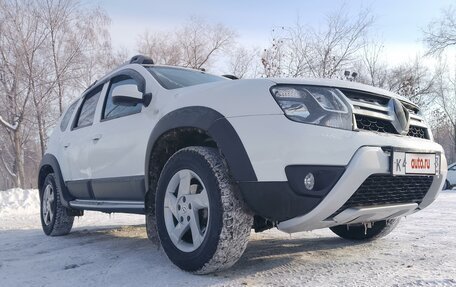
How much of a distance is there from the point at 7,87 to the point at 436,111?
3244cm

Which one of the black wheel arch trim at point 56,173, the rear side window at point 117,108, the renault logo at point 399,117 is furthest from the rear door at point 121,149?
the renault logo at point 399,117

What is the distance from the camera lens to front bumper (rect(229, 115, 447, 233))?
2.83 metres

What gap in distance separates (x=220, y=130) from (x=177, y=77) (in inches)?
57.2

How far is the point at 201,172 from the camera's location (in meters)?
3.12

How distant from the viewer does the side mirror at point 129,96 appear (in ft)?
12.5

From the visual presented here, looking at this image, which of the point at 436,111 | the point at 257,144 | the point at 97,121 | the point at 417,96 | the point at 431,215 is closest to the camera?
the point at 257,144

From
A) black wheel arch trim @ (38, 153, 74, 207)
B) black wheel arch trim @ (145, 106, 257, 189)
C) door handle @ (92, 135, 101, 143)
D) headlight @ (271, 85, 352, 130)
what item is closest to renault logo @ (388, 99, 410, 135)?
headlight @ (271, 85, 352, 130)

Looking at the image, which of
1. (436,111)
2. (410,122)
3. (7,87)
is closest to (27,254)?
(410,122)

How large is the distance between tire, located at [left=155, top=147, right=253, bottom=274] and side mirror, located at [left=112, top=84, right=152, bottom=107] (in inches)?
30.6

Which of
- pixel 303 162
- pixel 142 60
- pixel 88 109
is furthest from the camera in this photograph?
pixel 88 109

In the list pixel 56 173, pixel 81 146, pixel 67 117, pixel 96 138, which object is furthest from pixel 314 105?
pixel 67 117

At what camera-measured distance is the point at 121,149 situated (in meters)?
4.18

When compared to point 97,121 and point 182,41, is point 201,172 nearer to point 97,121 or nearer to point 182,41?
point 97,121

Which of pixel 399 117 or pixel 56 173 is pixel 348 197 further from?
pixel 56 173
